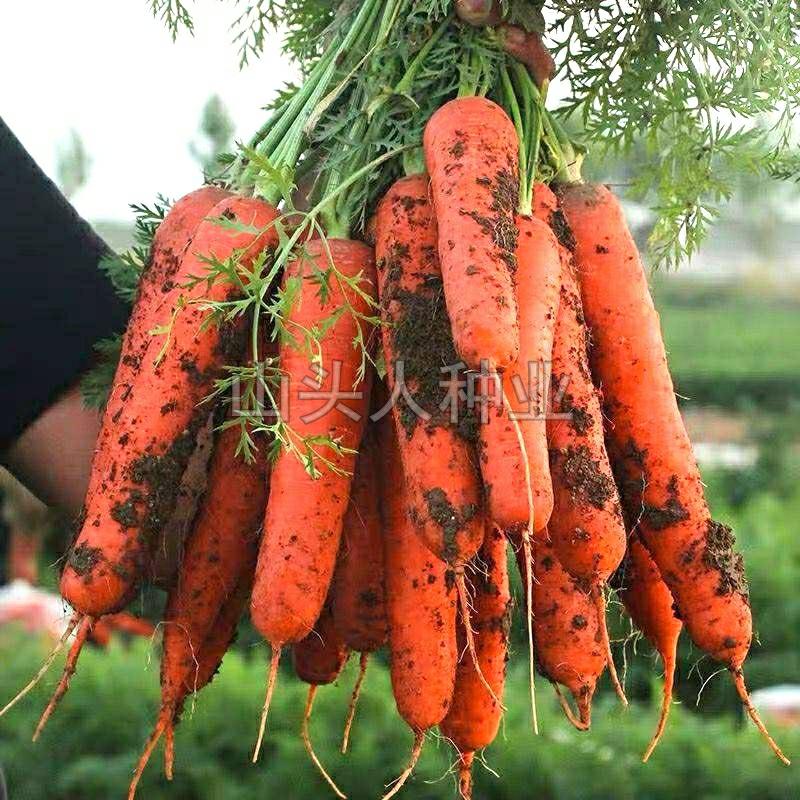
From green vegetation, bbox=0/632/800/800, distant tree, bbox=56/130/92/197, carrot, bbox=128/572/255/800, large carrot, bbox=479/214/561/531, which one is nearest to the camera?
large carrot, bbox=479/214/561/531

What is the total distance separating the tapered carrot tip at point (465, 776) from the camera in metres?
1.21

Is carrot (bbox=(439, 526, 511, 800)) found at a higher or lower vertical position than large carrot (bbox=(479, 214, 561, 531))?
lower

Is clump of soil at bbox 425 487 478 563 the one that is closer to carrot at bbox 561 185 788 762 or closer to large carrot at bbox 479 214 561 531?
large carrot at bbox 479 214 561 531

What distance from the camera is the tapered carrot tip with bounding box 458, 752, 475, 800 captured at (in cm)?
121

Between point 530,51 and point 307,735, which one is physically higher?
point 530,51

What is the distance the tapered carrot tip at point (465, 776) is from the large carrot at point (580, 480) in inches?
9.0

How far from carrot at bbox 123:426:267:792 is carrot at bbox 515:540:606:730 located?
33cm

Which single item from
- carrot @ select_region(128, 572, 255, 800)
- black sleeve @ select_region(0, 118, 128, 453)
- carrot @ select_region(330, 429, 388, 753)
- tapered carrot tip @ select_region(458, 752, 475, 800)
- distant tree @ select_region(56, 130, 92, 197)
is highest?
distant tree @ select_region(56, 130, 92, 197)

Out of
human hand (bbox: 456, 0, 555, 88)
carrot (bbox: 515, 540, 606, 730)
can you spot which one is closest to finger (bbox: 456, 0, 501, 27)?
human hand (bbox: 456, 0, 555, 88)

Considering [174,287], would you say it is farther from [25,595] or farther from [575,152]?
[25,595]

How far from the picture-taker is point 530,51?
1173 mm

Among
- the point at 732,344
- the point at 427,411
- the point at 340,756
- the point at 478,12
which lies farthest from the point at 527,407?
the point at 732,344

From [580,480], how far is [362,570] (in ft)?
0.90

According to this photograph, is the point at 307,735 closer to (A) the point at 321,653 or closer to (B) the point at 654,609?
(A) the point at 321,653
